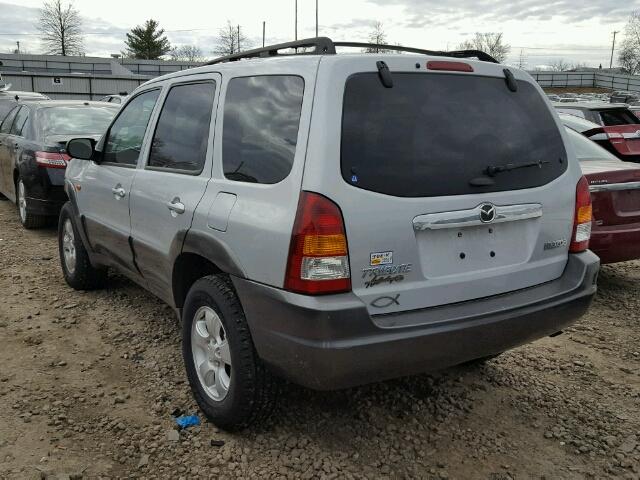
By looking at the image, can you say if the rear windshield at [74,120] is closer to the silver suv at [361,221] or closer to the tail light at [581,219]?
the silver suv at [361,221]

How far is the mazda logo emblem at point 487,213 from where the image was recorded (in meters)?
2.65

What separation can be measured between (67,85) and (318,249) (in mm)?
28002

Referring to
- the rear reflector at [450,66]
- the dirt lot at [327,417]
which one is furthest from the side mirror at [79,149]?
the rear reflector at [450,66]

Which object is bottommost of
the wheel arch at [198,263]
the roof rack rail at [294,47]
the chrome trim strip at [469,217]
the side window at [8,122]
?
the wheel arch at [198,263]

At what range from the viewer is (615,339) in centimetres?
437

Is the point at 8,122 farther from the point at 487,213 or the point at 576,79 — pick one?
the point at 576,79

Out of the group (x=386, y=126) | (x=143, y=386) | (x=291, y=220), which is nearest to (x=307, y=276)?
(x=291, y=220)

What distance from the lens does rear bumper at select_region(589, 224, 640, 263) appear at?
4945 mm

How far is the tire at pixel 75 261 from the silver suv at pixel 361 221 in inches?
77.2

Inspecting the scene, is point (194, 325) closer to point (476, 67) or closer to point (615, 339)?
point (476, 67)

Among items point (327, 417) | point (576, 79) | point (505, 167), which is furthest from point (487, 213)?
point (576, 79)

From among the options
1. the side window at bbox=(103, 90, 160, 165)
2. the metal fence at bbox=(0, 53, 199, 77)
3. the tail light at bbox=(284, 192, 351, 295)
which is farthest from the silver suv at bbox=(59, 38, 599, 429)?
the metal fence at bbox=(0, 53, 199, 77)

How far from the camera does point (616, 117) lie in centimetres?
962

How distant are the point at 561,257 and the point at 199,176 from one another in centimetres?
190
